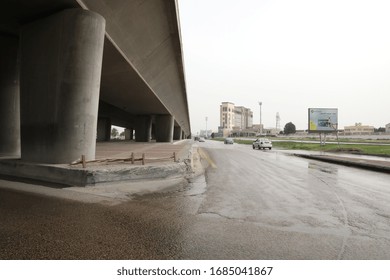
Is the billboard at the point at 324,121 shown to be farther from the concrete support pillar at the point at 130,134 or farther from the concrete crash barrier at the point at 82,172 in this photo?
the concrete support pillar at the point at 130,134

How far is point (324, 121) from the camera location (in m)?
39.5

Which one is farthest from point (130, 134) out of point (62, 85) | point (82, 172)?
point (82, 172)

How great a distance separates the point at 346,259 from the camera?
11.2ft

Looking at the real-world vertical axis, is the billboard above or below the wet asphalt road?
above

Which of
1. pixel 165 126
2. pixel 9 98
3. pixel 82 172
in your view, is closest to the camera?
pixel 82 172

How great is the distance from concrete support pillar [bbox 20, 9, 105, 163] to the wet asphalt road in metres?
2.58

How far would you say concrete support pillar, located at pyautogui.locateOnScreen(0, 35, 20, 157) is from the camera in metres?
11.9

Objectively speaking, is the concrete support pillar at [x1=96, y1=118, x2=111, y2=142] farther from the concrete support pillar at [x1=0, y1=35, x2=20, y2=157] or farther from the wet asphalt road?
the wet asphalt road

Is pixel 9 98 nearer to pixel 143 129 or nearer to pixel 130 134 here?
pixel 143 129

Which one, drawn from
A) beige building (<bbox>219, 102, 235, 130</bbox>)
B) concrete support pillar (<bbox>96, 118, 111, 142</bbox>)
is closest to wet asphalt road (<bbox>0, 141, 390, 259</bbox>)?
concrete support pillar (<bbox>96, 118, 111, 142</bbox>)

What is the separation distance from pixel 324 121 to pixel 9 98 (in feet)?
132

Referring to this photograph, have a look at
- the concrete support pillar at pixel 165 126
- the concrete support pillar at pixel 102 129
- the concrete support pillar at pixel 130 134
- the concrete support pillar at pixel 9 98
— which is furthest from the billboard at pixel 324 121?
the concrete support pillar at pixel 130 134

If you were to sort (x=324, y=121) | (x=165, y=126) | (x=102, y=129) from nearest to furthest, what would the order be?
1. (x=324, y=121)
2. (x=165, y=126)
3. (x=102, y=129)
